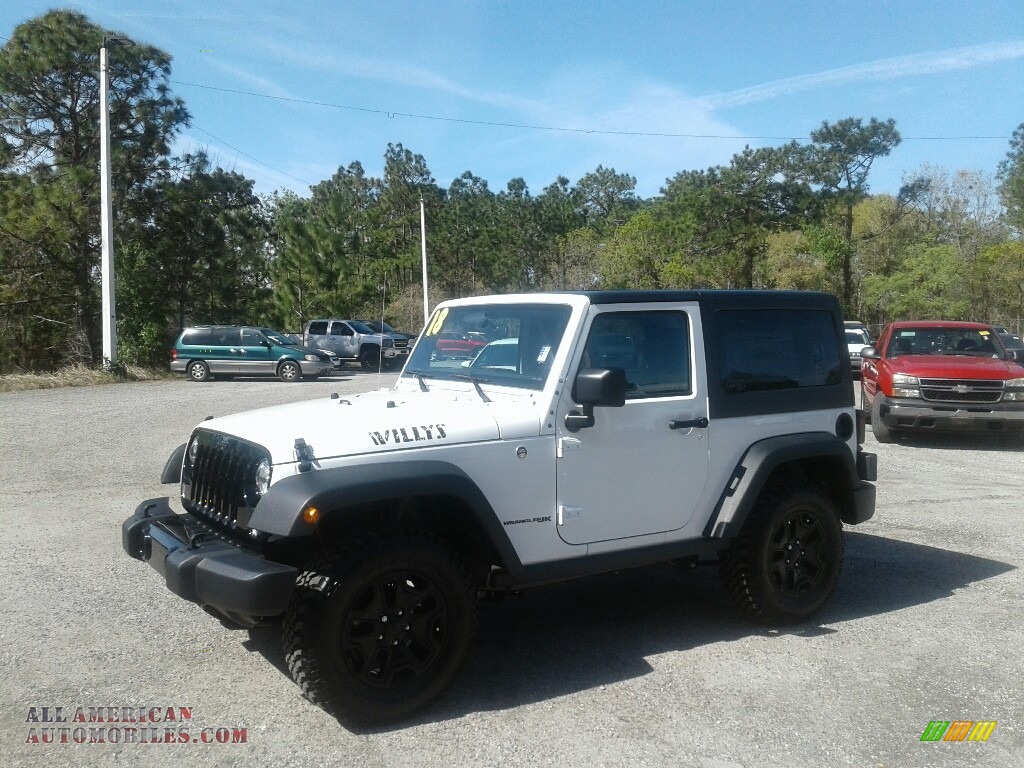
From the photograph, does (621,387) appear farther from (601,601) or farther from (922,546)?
(922,546)

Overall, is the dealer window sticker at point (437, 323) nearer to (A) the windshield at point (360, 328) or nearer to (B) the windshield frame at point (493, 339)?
(B) the windshield frame at point (493, 339)

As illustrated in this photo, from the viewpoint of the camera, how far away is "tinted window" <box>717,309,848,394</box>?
206 inches

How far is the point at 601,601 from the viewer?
595 cm

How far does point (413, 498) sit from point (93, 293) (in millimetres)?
28978

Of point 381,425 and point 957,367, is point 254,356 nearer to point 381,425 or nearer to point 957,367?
point 957,367

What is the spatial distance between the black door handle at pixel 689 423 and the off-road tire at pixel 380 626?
138 cm

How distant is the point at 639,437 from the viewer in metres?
4.78

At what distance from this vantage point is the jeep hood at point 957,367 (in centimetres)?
1216

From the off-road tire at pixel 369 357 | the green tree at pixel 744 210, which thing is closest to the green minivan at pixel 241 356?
the off-road tire at pixel 369 357

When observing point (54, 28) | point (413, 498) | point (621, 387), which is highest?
point (54, 28)

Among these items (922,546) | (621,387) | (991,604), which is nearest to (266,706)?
(621,387)

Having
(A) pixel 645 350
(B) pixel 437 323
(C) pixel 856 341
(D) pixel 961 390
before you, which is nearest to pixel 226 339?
(C) pixel 856 341

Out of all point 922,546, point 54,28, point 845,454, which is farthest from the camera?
point 54,28

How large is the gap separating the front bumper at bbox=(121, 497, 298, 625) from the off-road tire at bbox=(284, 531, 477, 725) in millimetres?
186
